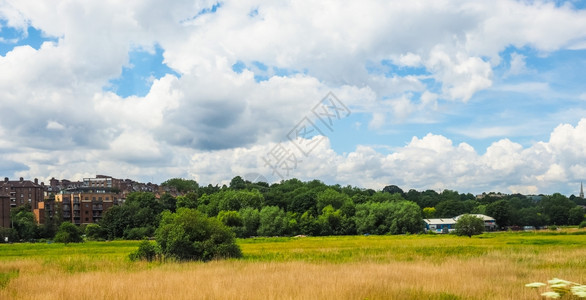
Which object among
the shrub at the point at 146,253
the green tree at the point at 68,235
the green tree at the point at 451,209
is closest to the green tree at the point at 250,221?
the green tree at the point at 68,235

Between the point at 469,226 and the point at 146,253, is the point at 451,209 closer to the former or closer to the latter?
the point at 469,226

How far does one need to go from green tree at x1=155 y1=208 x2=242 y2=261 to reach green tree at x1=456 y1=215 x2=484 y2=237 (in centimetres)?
5279

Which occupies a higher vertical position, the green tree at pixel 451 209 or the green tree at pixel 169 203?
the green tree at pixel 169 203

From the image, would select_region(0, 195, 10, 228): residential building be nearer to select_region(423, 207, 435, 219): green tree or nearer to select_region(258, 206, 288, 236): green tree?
select_region(258, 206, 288, 236): green tree

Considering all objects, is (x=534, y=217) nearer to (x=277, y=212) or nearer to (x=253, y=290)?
(x=277, y=212)

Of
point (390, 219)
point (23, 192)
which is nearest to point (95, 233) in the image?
point (390, 219)

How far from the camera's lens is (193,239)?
37188 mm

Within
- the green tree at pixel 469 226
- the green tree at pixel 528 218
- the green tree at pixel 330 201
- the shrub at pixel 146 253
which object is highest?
the green tree at pixel 330 201

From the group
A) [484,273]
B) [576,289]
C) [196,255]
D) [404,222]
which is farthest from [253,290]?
[404,222]

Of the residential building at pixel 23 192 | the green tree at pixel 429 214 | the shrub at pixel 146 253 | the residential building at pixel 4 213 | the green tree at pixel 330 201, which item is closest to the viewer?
the shrub at pixel 146 253

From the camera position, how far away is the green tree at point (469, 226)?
263 ft

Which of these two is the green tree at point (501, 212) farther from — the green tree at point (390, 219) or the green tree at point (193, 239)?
the green tree at point (193, 239)

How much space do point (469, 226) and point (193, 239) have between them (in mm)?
56064

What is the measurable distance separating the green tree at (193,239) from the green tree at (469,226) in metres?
52.8
